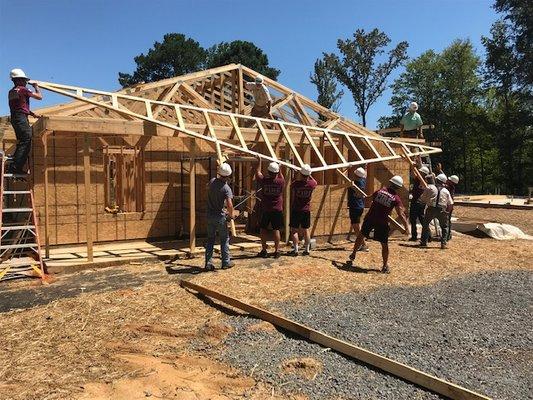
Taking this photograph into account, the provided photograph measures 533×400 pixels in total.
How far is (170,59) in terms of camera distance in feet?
138

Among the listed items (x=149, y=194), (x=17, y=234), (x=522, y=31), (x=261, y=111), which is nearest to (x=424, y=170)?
(x=261, y=111)

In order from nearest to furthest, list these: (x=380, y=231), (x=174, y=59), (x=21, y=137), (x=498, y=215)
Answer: (x=21, y=137), (x=380, y=231), (x=498, y=215), (x=174, y=59)

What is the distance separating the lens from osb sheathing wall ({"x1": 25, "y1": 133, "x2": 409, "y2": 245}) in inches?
371

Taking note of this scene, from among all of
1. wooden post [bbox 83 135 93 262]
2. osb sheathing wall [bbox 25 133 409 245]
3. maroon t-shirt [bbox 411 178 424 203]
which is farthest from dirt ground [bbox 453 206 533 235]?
wooden post [bbox 83 135 93 262]

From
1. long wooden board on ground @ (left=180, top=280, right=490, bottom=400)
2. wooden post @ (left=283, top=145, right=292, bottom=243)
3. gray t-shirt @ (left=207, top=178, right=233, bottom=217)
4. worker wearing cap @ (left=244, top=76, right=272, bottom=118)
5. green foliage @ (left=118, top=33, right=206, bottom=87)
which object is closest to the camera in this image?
long wooden board on ground @ (left=180, top=280, right=490, bottom=400)

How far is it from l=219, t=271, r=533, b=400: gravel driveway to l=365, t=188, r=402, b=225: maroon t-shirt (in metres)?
1.46

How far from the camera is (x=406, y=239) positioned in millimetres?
11758

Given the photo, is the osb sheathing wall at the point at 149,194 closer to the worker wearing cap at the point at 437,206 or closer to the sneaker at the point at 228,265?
the worker wearing cap at the point at 437,206

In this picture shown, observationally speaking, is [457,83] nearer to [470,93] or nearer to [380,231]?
[470,93]

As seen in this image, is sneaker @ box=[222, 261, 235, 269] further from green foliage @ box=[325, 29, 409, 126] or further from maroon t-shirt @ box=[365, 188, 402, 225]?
green foliage @ box=[325, 29, 409, 126]

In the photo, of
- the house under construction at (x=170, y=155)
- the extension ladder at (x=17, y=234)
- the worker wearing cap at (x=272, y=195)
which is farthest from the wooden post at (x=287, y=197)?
the extension ladder at (x=17, y=234)

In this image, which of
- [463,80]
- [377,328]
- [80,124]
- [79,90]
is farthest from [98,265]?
[463,80]

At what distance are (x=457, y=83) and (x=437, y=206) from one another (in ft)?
110

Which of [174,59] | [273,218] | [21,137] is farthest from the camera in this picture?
[174,59]
